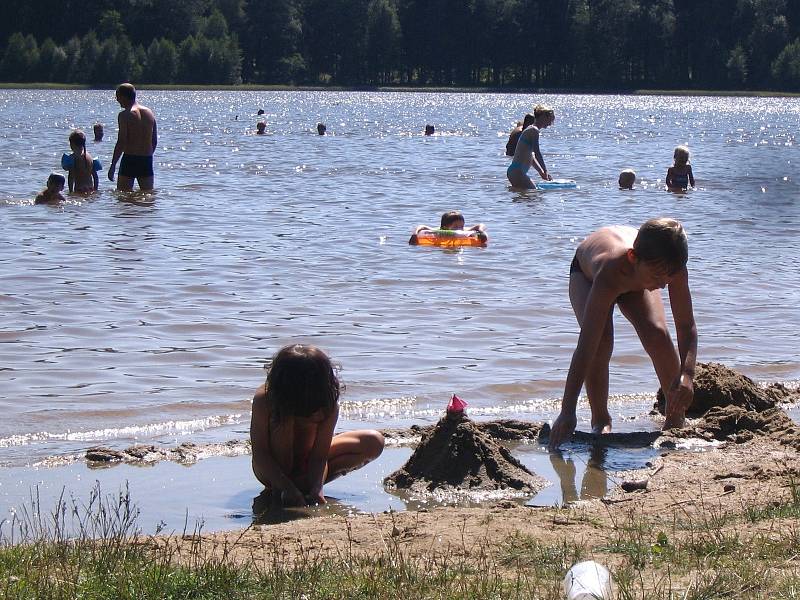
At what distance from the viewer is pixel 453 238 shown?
13.4m

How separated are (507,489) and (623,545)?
4.80 feet

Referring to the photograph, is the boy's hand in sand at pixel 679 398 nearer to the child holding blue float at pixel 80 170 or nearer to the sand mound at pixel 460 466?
the sand mound at pixel 460 466

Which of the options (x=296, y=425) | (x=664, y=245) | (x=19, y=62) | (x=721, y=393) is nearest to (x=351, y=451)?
(x=296, y=425)

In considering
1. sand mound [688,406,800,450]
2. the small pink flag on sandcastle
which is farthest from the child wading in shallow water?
sand mound [688,406,800,450]

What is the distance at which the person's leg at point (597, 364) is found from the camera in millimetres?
6238

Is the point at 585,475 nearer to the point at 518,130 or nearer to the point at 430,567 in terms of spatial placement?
the point at 430,567

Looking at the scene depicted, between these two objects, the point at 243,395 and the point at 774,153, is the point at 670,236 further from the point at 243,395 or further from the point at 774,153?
the point at 774,153

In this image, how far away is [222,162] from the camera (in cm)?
2617

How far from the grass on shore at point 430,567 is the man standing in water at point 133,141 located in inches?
491

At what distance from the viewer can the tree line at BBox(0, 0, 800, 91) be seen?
103m

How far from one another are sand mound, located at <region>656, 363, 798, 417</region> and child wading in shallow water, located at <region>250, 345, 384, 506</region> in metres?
2.31

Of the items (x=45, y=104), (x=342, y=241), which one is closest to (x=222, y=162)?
(x=342, y=241)

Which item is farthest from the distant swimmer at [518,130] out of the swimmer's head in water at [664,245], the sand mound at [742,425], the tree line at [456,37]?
the tree line at [456,37]

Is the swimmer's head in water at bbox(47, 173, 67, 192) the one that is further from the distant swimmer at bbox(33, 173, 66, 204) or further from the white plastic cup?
the white plastic cup
